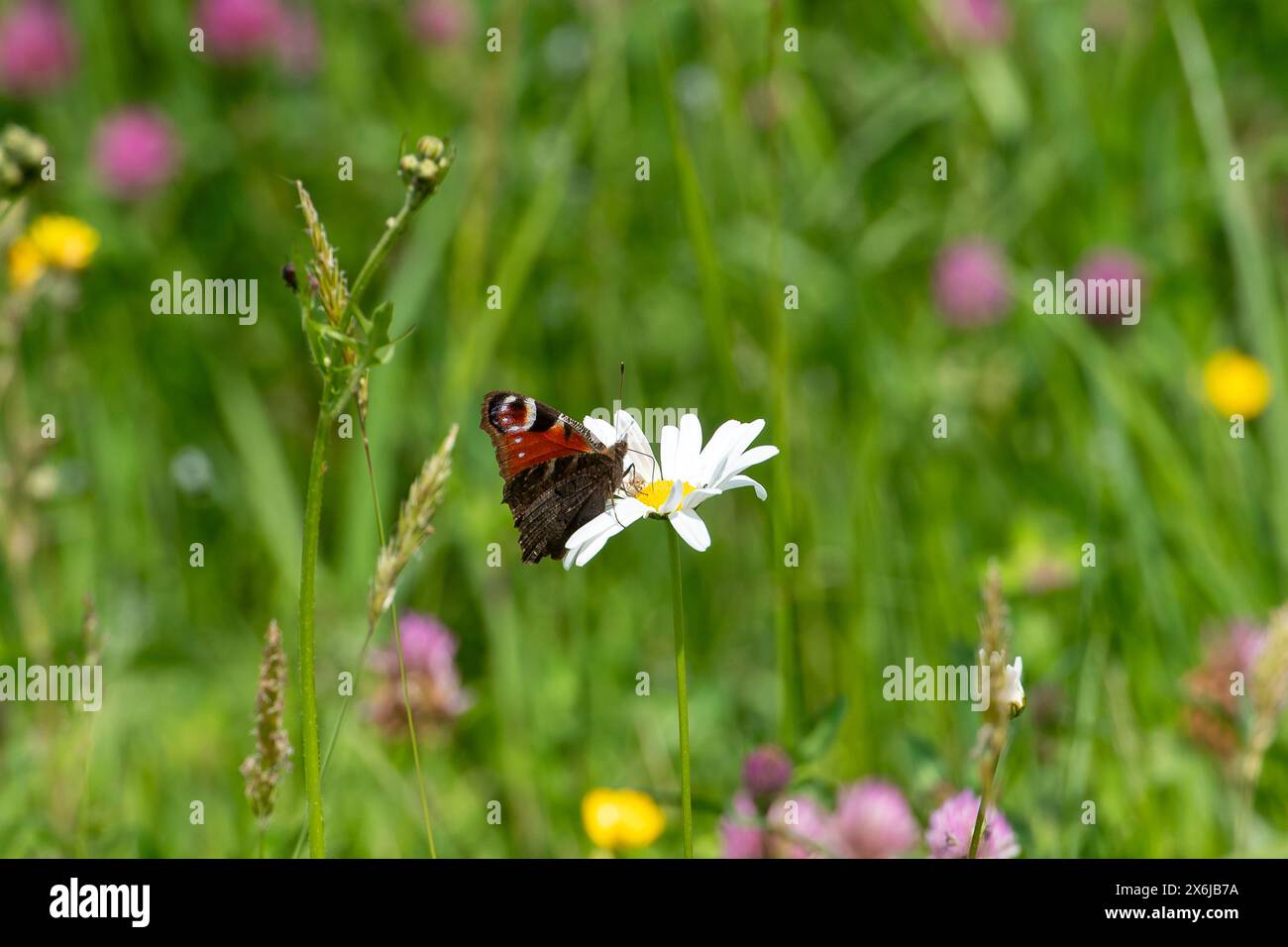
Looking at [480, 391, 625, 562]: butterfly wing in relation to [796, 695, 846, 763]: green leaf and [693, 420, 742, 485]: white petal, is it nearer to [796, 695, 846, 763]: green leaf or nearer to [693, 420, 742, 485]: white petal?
[693, 420, 742, 485]: white petal

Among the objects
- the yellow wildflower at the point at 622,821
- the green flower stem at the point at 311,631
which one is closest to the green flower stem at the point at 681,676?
the green flower stem at the point at 311,631

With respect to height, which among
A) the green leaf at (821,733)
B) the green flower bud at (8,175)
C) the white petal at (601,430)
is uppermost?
the green flower bud at (8,175)

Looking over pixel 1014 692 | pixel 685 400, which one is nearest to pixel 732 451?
pixel 1014 692

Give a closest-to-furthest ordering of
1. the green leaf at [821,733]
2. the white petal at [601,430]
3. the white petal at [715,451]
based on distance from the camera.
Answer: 1. the white petal at [715,451]
2. the white petal at [601,430]
3. the green leaf at [821,733]

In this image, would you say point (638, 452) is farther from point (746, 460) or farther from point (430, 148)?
point (430, 148)

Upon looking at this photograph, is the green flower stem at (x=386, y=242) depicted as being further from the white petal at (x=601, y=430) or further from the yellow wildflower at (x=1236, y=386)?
the yellow wildflower at (x=1236, y=386)
